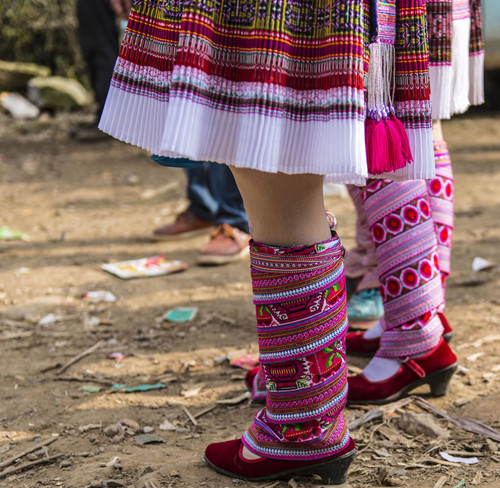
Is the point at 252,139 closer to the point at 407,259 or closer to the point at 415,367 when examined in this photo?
the point at 407,259

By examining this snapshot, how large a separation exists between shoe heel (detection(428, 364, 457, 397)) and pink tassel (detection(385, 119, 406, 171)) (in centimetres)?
84

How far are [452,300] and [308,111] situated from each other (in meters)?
1.61

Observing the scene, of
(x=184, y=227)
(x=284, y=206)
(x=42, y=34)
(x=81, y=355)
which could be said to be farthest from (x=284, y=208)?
(x=42, y=34)

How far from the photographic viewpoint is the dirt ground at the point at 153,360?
1.49 m

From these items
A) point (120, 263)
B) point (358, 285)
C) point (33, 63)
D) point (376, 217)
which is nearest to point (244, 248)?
point (120, 263)

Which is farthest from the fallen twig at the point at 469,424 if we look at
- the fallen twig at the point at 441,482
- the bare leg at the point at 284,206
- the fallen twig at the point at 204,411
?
the bare leg at the point at 284,206

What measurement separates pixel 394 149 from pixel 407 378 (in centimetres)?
85

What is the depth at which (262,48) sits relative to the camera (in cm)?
105

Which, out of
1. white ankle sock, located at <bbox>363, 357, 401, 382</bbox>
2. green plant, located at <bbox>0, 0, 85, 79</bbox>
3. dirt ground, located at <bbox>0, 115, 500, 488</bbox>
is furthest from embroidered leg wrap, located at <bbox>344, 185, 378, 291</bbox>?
green plant, located at <bbox>0, 0, 85, 79</bbox>

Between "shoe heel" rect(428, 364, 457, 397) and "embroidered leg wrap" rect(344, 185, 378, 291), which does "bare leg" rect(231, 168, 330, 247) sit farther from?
"embroidered leg wrap" rect(344, 185, 378, 291)

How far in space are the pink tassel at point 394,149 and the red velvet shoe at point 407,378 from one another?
0.78 meters

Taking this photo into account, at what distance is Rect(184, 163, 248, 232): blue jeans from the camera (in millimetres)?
3314

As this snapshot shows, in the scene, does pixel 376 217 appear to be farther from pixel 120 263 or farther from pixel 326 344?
pixel 120 263

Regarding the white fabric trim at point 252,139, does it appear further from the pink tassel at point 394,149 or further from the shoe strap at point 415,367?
the shoe strap at point 415,367
